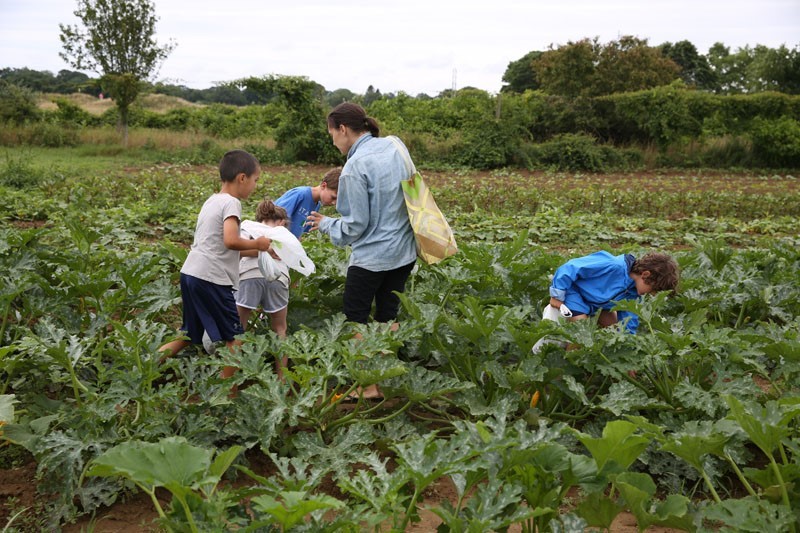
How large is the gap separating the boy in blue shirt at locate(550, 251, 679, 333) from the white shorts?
5.41 ft

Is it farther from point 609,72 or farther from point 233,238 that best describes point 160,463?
point 609,72

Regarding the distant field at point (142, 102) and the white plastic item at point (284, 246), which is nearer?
the white plastic item at point (284, 246)

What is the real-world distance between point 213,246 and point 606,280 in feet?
7.73

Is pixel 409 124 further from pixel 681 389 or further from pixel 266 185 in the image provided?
pixel 681 389

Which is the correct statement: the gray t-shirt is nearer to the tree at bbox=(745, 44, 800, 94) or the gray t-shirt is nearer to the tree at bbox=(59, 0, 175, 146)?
the tree at bbox=(59, 0, 175, 146)

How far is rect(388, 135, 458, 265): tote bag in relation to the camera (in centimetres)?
415

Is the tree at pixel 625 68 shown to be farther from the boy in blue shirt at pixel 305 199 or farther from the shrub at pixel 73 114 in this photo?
the boy in blue shirt at pixel 305 199

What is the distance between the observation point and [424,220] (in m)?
4.18

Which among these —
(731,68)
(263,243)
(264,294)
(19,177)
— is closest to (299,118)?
(19,177)

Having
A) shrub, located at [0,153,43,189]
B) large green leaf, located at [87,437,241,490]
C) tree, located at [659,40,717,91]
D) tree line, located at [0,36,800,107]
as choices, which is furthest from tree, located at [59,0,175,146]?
tree, located at [659,40,717,91]

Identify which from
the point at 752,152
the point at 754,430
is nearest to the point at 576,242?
the point at 754,430

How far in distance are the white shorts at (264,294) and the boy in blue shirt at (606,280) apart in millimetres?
1648

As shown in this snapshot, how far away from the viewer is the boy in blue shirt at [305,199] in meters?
4.70

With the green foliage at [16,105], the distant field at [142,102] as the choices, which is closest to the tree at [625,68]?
the distant field at [142,102]
